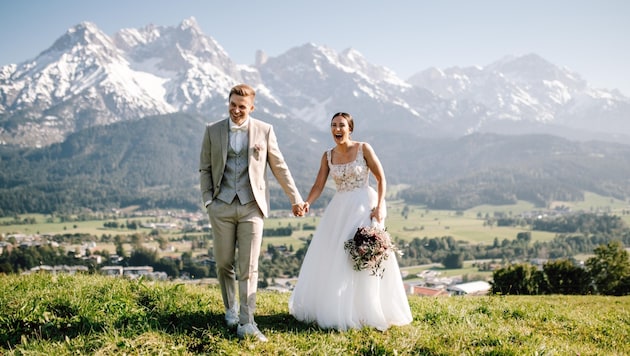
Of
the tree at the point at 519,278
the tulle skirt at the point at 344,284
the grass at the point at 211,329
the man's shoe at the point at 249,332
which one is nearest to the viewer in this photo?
the grass at the point at 211,329

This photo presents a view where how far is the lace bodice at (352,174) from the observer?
734cm

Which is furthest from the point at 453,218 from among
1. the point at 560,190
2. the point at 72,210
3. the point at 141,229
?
the point at 72,210

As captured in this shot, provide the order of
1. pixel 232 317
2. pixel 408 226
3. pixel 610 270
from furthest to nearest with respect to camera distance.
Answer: pixel 408 226 < pixel 610 270 < pixel 232 317

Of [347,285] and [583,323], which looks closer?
[347,285]

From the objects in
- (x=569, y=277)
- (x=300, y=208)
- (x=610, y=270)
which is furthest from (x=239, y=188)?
(x=610, y=270)

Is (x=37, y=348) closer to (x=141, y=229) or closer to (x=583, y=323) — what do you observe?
(x=583, y=323)

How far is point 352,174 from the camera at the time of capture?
7.37 metres

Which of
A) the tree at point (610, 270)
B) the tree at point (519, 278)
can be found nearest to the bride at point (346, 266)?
the tree at point (519, 278)

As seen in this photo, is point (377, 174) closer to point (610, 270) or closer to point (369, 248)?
point (369, 248)

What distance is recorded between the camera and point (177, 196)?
166 m

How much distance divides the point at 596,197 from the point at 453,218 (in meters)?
82.5

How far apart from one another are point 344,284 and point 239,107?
3.08 m

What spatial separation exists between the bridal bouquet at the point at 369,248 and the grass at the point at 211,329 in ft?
3.09

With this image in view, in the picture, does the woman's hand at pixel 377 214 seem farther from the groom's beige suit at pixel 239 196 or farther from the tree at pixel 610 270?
the tree at pixel 610 270
